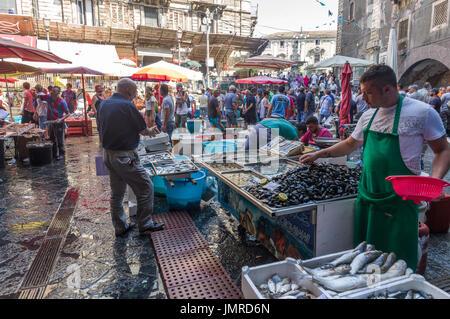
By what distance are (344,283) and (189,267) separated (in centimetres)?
198

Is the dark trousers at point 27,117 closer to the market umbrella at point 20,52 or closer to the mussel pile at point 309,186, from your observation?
the market umbrella at point 20,52

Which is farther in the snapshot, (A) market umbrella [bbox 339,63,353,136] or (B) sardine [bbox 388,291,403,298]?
(A) market umbrella [bbox 339,63,353,136]

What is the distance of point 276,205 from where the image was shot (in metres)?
2.90

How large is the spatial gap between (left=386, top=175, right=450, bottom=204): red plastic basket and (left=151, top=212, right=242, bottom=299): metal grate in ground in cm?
185

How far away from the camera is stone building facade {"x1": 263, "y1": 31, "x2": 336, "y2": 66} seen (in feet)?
227

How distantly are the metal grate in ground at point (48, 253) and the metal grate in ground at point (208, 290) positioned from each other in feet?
4.56

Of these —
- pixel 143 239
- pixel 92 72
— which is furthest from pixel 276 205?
pixel 92 72

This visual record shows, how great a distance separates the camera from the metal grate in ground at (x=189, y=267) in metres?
3.33

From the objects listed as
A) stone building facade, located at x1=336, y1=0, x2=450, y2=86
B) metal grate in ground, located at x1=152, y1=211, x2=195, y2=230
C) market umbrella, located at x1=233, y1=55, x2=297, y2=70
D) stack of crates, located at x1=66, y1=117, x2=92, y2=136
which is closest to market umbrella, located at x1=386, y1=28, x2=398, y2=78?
market umbrella, located at x1=233, y1=55, x2=297, y2=70

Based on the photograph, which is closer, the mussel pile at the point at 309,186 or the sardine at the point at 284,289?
the sardine at the point at 284,289

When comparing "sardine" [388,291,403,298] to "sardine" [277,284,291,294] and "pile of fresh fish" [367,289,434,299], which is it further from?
"sardine" [277,284,291,294]

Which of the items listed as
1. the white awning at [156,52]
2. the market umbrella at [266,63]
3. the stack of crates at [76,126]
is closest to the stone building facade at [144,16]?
the white awning at [156,52]

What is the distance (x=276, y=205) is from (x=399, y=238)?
101 centimetres
